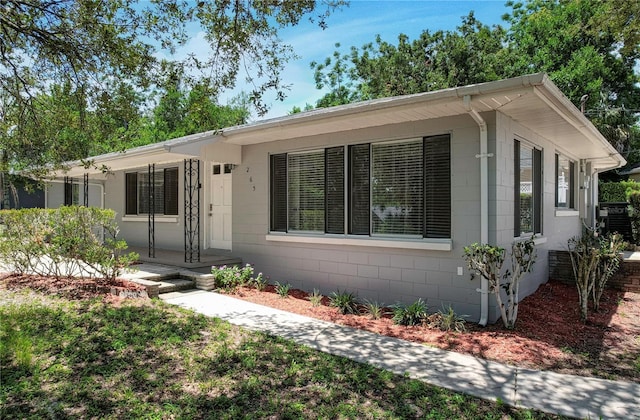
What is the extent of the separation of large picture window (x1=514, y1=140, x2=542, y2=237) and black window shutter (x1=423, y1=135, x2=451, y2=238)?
1.23 metres

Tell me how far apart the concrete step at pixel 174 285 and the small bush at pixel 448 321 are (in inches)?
169

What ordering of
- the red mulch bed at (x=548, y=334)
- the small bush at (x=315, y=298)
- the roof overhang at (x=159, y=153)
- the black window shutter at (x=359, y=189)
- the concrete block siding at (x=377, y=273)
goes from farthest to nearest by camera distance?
the roof overhang at (x=159, y=153) → the black window shutter at (x=359, y=189) → the small bush at (x=315, y=298) → the concrete block siding at (x=377, y=273) → the red mulch bed at (x=548, y=334)

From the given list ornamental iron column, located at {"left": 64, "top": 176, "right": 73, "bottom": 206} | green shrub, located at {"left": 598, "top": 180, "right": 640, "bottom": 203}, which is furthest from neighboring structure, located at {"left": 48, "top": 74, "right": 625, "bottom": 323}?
green shrub, located at {"left": 598, "top": 180, "right": 640, "bottom": 203}

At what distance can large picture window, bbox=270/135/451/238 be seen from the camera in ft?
20.5

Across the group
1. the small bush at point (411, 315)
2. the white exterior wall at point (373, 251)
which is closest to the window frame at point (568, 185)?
the white exterior wall at point (373, 251)

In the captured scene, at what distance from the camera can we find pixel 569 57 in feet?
71.2

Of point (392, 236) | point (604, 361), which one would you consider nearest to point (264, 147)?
point (392, 236)

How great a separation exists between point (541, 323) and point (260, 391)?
4.29 meters

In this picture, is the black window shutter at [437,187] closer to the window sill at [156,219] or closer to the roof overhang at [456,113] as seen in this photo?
the roof overhang at [456,113]

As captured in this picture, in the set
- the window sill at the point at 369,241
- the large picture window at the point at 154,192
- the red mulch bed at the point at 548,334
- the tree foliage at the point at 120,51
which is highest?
the tree foliage at the point at 120,51

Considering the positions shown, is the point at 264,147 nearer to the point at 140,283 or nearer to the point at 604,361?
the point at 140,283

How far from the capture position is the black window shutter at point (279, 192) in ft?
26.9

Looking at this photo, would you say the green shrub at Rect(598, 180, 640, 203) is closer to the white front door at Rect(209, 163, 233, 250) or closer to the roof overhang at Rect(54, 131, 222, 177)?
the white front door at Rect(209, 163, 233, 250)

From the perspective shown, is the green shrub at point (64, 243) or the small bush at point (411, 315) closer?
the small bush at point (411, 315)
